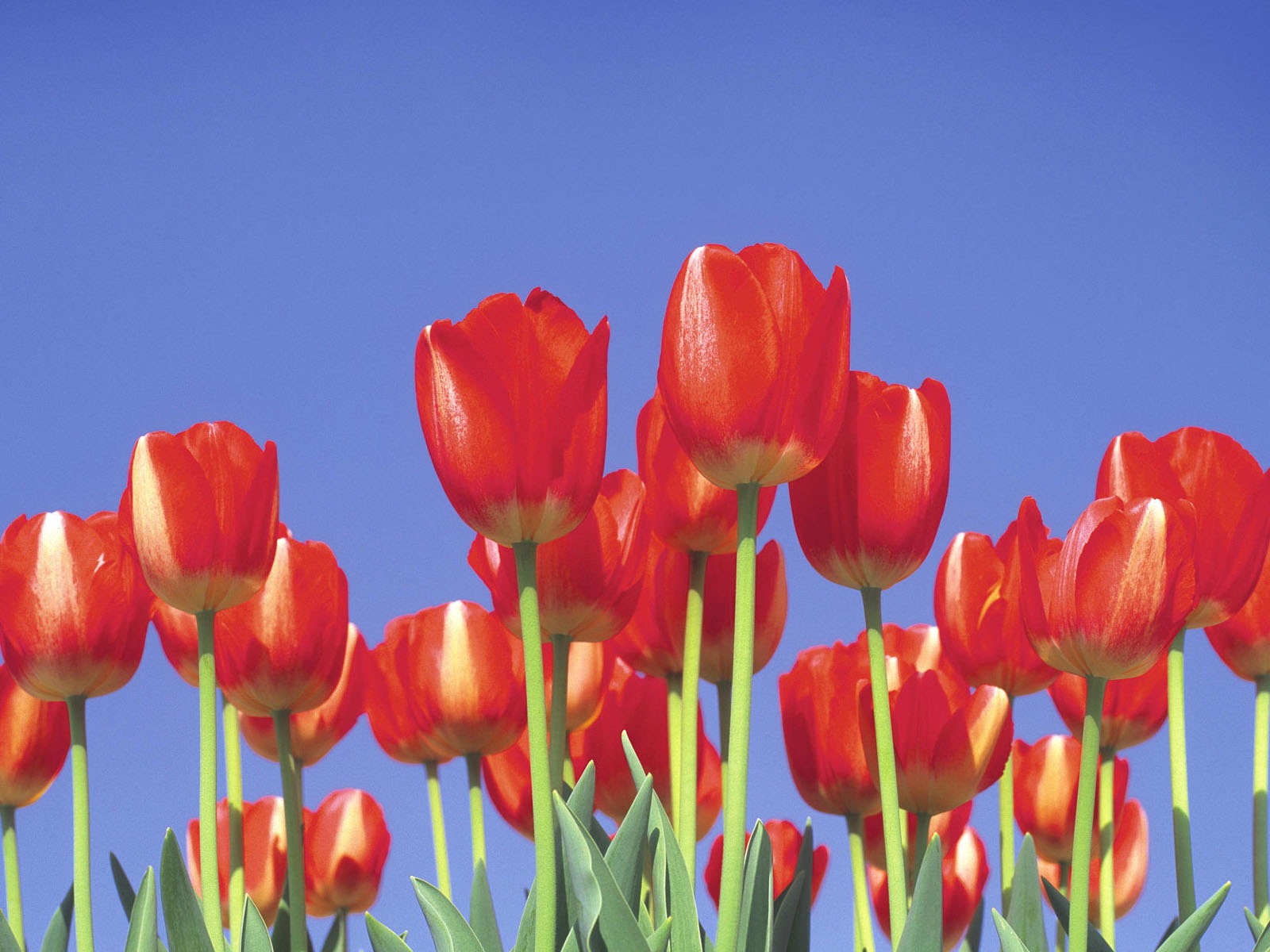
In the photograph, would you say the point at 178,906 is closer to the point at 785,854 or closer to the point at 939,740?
the point at 939,740

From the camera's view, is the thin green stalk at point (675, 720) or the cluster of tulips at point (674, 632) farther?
the thin green stalk at point (675, 720)

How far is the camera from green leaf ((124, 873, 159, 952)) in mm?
1710

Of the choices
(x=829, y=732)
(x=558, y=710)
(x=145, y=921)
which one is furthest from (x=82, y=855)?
(x=829, y=732)

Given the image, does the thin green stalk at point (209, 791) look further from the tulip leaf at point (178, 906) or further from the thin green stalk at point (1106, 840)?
the thin green stalk at point (1106, 840)

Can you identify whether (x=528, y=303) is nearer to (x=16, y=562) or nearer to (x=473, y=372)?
(x=473, y=372)

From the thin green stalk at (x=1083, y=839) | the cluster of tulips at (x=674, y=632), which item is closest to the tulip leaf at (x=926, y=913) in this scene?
the cluster of tulips at (x=674, y=632)

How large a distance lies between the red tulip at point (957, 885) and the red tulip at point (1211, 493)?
2.68 ft

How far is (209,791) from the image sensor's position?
1580 millimetres

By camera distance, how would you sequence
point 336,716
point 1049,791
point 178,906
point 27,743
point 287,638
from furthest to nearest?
point 1049,791 < point 336,716 < point 27,743 < point 287,638 < point 178,906

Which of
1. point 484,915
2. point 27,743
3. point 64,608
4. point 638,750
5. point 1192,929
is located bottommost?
point 1192,929

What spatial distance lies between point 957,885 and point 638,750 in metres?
0.81

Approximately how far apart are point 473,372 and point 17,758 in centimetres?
127

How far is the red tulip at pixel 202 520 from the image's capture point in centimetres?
162

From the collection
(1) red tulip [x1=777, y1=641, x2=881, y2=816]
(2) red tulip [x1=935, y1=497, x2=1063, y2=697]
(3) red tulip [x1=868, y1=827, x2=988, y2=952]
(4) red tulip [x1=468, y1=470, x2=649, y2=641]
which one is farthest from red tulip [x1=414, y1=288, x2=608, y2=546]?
(3) red tulip [x1=868, y1=827, x2=988, y2=952]
